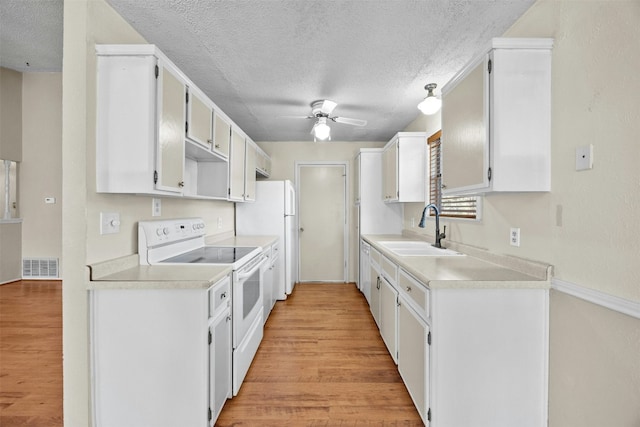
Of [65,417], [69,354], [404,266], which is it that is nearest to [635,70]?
[404,266]

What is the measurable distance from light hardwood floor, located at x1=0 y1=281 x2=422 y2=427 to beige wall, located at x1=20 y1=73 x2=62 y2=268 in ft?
3.57

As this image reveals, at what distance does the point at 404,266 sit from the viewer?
2.01 metres

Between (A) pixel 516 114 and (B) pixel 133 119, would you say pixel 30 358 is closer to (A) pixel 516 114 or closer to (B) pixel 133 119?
(B) pixel 133 119

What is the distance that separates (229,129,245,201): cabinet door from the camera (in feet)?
9.62

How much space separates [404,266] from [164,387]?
151 cm

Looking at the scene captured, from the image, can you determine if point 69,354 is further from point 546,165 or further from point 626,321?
point 546,165

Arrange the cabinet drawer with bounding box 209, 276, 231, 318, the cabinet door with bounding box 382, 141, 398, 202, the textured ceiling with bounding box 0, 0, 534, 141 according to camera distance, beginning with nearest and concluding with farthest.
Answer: the cabinet drawer with bounding box 209, 276, 231, 318 < the textured ceiling with bounding box 0, 0, 534, 141 < the cabinet door with bounding box 382, 141, 398, 202

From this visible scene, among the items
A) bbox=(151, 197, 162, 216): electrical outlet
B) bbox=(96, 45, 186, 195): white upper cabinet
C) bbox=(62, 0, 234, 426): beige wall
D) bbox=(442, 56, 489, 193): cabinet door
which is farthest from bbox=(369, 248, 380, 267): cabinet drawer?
bbox=(62, 0, 234, 426): beige wall

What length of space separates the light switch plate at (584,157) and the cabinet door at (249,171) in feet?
9.32

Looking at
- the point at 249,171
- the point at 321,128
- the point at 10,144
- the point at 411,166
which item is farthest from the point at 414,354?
the point at 10,144

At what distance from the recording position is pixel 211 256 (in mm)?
2348

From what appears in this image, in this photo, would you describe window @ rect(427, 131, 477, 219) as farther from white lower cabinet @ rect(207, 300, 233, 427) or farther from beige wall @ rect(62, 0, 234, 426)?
beige wall @ rect(62, 0, 234, 426)

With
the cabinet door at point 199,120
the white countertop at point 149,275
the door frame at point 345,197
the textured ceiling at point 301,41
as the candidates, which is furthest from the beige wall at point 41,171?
the white countertop at point 149,275

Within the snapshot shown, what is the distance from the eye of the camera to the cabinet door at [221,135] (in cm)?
252
